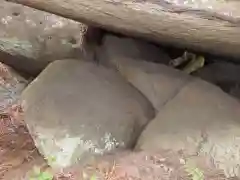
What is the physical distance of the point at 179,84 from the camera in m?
2.34

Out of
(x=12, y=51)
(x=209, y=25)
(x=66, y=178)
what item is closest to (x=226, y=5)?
(x=209, y=25)

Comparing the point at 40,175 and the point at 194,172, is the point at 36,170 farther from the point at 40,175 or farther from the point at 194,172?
the point at 194,172

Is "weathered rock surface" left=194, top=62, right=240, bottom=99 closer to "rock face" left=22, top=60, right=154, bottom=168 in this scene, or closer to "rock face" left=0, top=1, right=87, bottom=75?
"rock face" left=22, top=60, right=154, bottom=168

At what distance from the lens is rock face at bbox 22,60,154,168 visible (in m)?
2.18

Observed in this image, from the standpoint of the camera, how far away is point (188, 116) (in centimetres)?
213

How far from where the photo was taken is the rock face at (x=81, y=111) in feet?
7.14

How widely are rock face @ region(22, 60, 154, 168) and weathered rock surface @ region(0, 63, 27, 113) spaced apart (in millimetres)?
423

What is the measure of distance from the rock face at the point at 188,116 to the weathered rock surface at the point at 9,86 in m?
0.68

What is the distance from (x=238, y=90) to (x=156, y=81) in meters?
0.35

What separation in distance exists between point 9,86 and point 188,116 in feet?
3.80

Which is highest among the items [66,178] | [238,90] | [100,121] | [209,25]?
[209,25]

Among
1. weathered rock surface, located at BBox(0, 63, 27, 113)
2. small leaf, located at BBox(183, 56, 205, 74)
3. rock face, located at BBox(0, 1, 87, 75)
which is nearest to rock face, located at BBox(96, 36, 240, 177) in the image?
small leaf, located at BBox(183, 56, 205, 74)

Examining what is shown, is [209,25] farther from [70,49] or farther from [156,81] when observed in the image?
[70,49]

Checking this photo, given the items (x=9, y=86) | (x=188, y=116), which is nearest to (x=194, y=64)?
(x=188, y=116)
